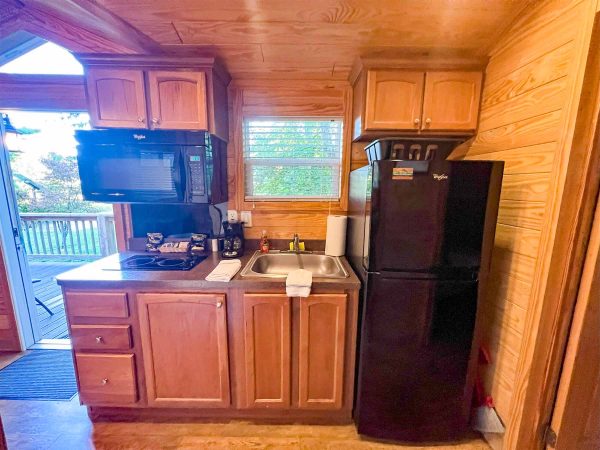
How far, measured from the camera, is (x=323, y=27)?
A: 1.33 metres

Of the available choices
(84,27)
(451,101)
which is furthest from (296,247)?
(84,27)

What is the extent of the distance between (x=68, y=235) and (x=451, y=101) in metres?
5.84

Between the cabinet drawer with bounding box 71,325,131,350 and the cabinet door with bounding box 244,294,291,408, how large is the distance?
2.30 feet

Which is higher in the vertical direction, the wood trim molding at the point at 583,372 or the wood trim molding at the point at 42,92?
the wood trim molding at the point at 42,92

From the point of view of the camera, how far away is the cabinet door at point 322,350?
1397mm

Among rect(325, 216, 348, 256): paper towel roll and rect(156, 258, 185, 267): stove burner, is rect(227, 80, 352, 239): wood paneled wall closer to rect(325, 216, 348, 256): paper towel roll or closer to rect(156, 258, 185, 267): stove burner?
rect(325, 216, 348, 256): paper towel roll

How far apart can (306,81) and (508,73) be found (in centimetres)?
123

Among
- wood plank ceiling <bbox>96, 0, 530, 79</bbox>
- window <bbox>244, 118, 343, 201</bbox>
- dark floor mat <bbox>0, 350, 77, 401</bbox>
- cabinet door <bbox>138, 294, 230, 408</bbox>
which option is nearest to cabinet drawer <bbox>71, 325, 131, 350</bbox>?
cabinet door <bbox>138, 294, 230, 408</bbox>

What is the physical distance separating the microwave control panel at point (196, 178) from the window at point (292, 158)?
0.44 metres

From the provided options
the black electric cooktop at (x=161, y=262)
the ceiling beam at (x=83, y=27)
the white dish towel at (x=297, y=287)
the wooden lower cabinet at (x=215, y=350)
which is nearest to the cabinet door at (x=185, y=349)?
the wooden lower cabinet at (x=215, y=350)

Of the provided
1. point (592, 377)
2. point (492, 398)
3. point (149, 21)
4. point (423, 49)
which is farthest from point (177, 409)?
point (423, 49)

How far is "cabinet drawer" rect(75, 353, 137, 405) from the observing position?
145cm

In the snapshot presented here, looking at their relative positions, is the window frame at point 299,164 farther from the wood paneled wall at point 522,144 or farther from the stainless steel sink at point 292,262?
the wood paneled wall at point 522,144

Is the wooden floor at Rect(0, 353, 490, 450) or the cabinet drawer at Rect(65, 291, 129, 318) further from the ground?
the cabinet drawer at Rect(65, 291, 129, 318)
